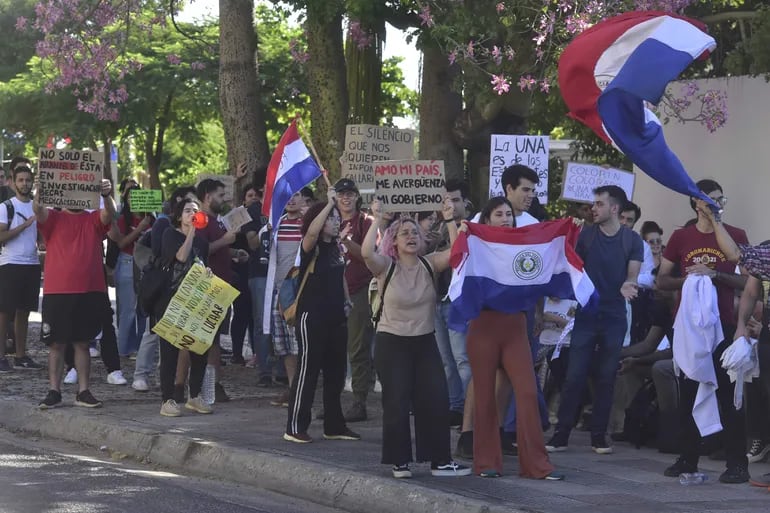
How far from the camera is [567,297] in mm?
9102


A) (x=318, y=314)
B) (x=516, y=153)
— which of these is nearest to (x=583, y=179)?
(x=516, y=153)

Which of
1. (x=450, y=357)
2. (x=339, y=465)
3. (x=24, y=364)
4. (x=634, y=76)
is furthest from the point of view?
(x=24, y=364)

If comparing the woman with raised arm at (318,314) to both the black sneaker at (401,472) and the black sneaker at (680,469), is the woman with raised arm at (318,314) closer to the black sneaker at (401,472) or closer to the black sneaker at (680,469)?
the black sneaker at (401,472)

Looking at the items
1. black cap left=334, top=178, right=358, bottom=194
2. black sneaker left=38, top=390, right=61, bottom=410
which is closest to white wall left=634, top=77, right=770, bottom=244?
black cap left=334, top=178, right=358, bottom=194

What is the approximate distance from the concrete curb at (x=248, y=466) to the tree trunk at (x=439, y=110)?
225 inches

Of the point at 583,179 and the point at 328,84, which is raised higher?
the point at 328,84

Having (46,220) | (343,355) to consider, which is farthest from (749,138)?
(46,220)

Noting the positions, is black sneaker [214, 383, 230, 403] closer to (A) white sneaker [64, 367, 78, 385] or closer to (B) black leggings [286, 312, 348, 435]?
(A) white sneaker [64, 367, 78, 385]

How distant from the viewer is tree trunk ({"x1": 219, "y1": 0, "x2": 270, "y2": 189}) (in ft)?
50.6

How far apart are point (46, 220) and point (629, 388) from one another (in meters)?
4.90

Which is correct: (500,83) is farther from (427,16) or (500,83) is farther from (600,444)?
(600,444)

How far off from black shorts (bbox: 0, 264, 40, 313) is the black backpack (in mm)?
6381

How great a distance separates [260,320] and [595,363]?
416cm

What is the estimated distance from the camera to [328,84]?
15.4m
